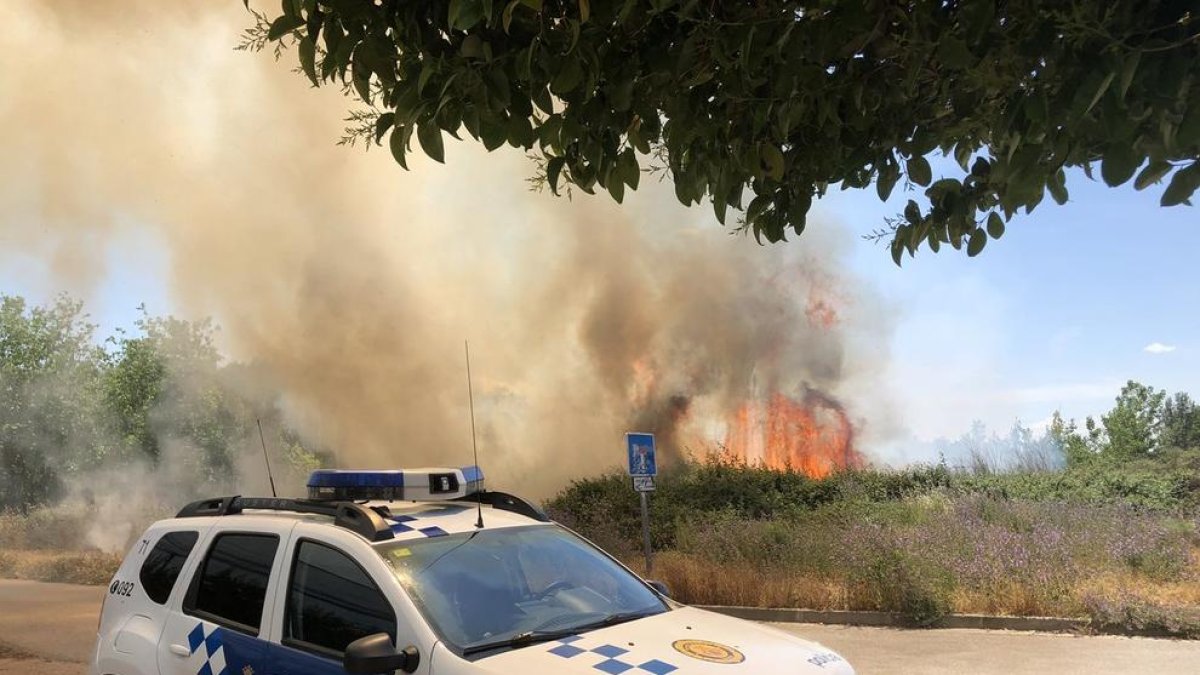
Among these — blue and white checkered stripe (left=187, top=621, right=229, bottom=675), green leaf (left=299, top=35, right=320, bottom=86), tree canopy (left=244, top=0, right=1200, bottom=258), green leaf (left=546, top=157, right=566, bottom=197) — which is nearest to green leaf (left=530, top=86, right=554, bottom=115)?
tree canopy (left=244, top=0, right=1200, bottom=258)

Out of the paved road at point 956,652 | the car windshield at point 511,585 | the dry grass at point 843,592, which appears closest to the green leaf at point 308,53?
the car windshield at point 511,585

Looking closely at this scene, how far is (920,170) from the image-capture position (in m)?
3.36

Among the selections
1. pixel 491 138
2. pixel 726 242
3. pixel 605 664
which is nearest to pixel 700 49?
pixel 491 138

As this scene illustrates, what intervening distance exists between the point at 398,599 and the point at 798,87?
86.0 inches

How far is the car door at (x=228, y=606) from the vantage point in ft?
10.3

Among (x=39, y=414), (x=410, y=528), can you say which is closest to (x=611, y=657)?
(x=410, y=528)

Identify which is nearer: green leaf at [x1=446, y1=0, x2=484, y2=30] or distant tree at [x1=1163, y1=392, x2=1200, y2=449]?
green leaf at [x1=446, y1=0, x2=484, y2=30]

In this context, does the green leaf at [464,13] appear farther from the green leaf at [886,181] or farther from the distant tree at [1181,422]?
the distant tree at [1181,422]

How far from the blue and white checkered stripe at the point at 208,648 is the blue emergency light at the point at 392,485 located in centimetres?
69

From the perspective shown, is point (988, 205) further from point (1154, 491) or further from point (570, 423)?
point (570, 423)

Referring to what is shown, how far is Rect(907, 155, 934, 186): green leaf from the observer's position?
3.35 meters

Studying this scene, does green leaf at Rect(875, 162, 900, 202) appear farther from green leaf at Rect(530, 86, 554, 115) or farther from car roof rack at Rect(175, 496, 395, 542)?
car roof rack at Rect(175, 496, 395, 542)

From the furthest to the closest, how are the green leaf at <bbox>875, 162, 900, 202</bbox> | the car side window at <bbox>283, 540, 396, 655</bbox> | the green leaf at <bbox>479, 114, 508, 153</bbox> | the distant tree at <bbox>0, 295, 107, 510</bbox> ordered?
the distant tree at <bbox>0, 295, 107, 510</bbox>
the green leaf at <bbox>875, 162, 900, 202</bbox>
the car side window at <bbox>283, 540, 396, 655</bbox>
the green leaf at <bbox>479, 114, 508, 153</bbox>

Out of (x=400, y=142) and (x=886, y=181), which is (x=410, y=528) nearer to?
(x=400, y=142)
